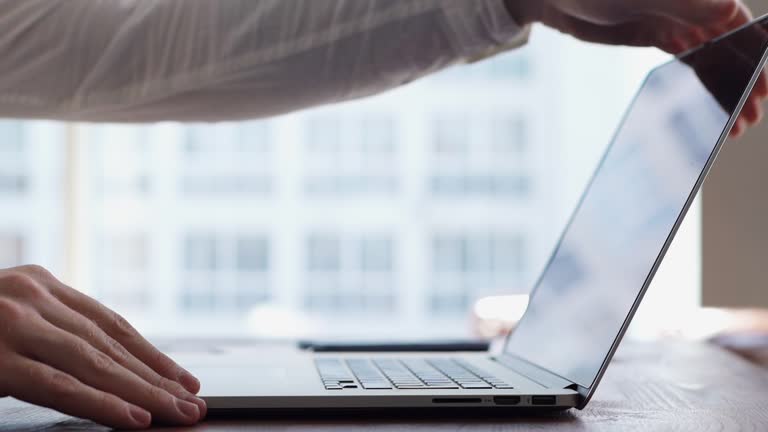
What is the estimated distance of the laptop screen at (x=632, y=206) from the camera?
20.9 inches

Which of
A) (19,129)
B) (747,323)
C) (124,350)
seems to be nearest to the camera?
(124,350)

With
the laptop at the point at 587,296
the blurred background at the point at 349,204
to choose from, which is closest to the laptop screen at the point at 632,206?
the laptop at the point at 587,296

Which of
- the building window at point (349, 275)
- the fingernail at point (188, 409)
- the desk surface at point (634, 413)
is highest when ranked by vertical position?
the fingernail at point (188, 409)

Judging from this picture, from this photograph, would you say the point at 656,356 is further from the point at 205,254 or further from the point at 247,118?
the point at 205,254

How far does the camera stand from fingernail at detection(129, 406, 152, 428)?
0.42m

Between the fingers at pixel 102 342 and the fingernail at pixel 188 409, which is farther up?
the fingers at pixel 102 342

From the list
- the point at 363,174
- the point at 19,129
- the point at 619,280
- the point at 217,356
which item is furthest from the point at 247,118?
the point at 363,174

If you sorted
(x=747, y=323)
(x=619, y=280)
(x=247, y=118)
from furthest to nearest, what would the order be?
1. (x=747, y=323)
2. (x=247, y=118)
3. (x=619, y=280)

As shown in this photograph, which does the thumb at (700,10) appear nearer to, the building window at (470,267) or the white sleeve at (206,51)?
the white sleeve at (206,51)

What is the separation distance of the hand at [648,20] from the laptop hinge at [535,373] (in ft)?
0.77

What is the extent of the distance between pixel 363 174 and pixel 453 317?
1.38 m

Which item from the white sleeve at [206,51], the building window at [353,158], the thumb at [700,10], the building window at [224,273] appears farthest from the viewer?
the building window at [224,273]

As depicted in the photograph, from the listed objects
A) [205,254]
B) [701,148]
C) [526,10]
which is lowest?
[205,254]

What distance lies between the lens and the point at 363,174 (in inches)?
259
